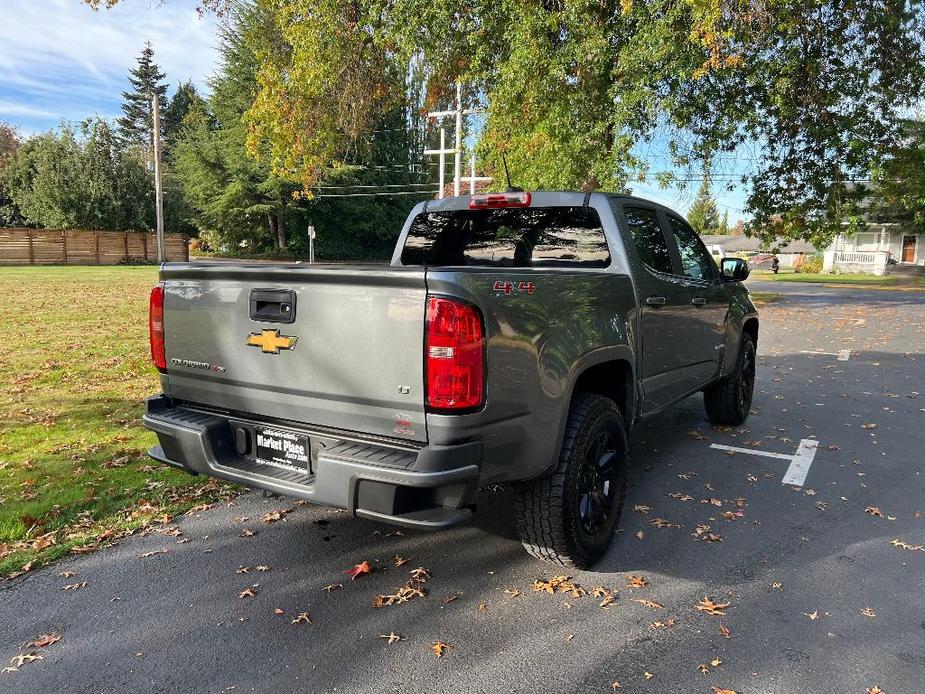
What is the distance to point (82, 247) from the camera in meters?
36.8

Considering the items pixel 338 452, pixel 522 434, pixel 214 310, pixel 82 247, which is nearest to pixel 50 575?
pixel 214 310

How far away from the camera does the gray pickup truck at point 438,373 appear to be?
2.66 m

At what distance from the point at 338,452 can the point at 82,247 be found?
133 ft

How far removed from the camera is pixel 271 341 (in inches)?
121

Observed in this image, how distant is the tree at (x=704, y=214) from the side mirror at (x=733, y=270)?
32.1ft

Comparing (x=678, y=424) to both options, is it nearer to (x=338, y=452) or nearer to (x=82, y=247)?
(x=338, y=452)

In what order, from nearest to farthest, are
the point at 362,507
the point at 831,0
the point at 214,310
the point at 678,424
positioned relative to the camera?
the point at 362,507 < the point at 214,310 < the point at 678,424 < the point at 831,0

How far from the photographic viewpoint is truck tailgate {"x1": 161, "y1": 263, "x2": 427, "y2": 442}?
8.85ft

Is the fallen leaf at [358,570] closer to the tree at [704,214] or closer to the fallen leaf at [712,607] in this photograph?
the fallen leaf at [712,607]

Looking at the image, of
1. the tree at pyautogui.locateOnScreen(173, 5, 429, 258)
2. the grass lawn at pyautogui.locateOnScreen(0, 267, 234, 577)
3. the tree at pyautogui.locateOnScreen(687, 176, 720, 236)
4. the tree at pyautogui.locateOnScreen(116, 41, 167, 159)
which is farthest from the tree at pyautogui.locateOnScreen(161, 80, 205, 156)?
the grass lawn at pyautogui.locateOnScreen(0, 267, 234, 577)

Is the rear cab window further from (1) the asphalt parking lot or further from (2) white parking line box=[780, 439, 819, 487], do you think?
(2) white parking line box=[780, 439, 819, 487]

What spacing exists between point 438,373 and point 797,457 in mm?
4108

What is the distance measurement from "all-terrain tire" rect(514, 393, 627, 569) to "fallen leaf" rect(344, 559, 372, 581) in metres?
0.82

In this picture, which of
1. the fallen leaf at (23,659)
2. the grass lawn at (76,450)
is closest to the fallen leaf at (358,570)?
the fallen leaf at (23,659)
